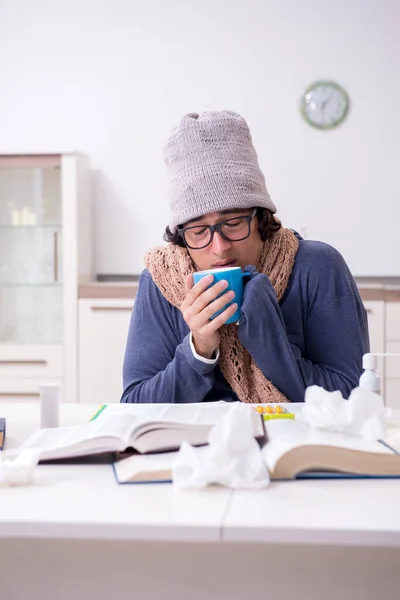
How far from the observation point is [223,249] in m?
1.74

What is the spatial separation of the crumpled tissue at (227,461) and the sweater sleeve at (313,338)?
2.00ft

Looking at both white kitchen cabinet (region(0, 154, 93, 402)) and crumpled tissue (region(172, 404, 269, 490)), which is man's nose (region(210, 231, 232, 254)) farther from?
white kitchen cabinet (region(0, 154, 93, 402))

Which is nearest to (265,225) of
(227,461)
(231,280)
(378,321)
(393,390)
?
(231,280)

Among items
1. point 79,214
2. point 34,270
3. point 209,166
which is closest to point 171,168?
point 209,166

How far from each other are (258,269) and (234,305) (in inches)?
9.0

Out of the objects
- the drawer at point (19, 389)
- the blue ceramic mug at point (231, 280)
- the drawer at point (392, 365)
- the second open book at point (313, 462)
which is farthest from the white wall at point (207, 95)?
the second open book at point (313, 462)

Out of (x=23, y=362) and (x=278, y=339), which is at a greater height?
(x=278, y=339)

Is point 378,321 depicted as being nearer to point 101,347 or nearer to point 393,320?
point 393,320

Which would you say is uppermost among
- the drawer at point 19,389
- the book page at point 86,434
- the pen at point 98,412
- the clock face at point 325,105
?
the clock face at point 325,105

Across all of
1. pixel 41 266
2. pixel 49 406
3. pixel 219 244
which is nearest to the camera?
pixel 49 406

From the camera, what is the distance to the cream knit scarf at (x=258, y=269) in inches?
68.4

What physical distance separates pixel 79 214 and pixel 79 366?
2.24 ft

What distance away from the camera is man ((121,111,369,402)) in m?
1.68

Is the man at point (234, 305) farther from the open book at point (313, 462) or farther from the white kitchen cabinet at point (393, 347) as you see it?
the white kitchen cabinet at point (393, 347)
